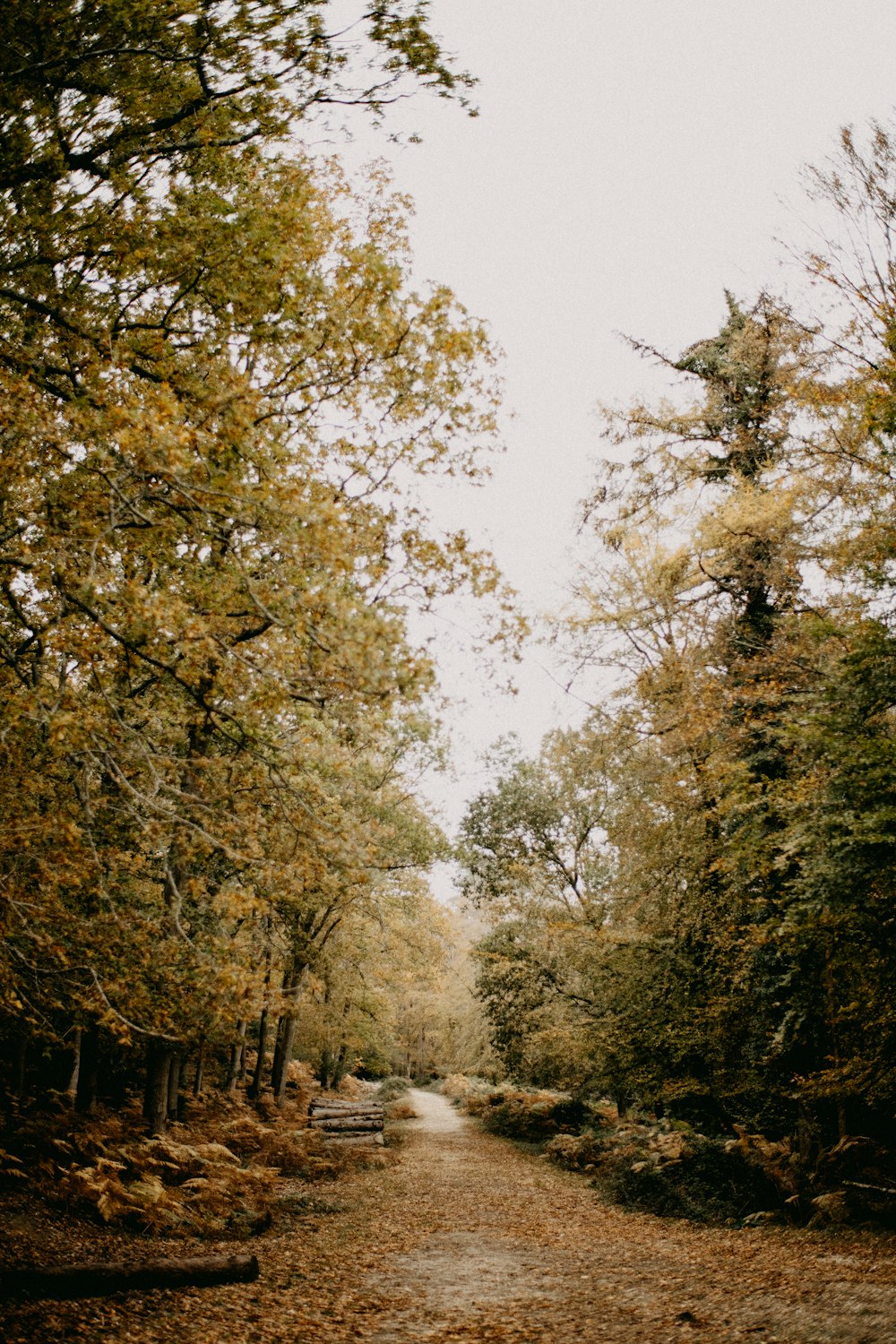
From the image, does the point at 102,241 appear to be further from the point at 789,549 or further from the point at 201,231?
the point at 789,549

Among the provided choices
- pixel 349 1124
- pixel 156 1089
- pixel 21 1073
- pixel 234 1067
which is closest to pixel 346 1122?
pixel 349 1124

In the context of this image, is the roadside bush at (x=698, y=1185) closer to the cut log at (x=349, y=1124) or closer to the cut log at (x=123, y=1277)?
the cut log at (x=123, y=1277)

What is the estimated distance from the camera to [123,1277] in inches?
241

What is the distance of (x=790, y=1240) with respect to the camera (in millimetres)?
9133

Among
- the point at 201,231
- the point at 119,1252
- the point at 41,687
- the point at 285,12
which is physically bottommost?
the point at 119,1252

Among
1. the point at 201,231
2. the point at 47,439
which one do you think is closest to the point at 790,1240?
the point at 47,439

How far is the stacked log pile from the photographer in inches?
704

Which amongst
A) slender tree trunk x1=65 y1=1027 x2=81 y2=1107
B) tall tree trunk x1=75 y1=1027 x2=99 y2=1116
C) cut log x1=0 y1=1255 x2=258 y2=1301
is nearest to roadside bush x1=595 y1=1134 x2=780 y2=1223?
cut log x1=0 y1=1255 x2=258 y2=1301

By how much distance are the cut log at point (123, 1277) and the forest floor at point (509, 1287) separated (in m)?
0.11

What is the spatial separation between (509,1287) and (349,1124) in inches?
504

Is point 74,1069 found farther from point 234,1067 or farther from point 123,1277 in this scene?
point 123,1277

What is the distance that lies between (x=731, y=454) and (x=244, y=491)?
12337 millimetres

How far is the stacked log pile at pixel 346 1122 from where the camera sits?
58.7ft

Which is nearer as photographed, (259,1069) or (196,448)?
(196,448)
